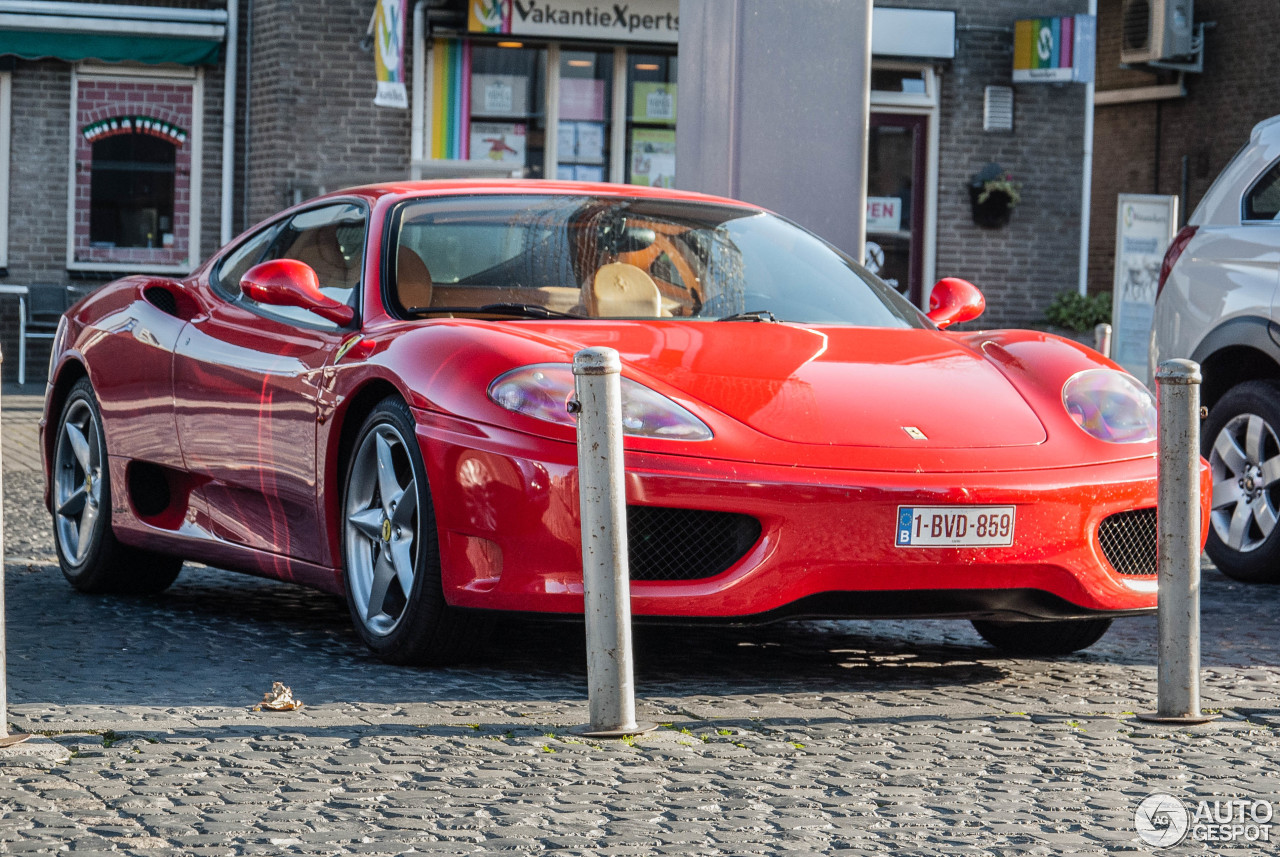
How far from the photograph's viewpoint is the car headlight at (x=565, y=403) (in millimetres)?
4738

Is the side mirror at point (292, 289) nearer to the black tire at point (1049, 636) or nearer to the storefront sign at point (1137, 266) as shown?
the black tire at point (1049, 636)

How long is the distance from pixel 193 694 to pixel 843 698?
157 centimetres

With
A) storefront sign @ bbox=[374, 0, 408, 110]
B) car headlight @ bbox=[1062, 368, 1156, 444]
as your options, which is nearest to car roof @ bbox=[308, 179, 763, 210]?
car headlight @ bbox=[1062, 368, 1156, 444]

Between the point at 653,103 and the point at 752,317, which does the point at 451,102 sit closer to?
the point at 653,103

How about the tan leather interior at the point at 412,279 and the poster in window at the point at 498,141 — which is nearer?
the tan leather interior at the point at 412,279

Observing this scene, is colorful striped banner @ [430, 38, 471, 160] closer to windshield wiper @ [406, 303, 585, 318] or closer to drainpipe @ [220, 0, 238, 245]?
drainpipe @ [220, 0, 238, 245]

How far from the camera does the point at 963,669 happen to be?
17.8 ft

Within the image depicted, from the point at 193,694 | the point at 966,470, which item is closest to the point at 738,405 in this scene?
the point at 966,470

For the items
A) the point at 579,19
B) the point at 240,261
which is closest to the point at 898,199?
the point at 579,19

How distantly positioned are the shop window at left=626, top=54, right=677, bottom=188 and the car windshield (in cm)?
1305

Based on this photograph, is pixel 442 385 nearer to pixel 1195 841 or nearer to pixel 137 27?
pixel 1195 841

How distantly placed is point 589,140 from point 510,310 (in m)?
13.7

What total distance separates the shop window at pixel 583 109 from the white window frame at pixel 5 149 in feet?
17.5

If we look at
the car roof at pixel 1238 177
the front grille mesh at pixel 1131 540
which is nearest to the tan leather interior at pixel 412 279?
the front grille mesh at pixel 1131 540
